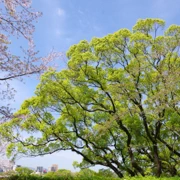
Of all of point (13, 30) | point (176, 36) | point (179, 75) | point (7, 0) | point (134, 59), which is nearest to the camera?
point (7, 0)

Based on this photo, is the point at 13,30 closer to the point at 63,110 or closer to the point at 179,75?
the point at 179,75

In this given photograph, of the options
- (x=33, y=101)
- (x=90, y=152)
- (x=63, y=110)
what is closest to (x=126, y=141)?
(x=90, y=152)

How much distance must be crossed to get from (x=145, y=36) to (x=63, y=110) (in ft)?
18.6

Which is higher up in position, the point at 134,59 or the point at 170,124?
the point at 134,59

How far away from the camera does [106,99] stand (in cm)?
1352

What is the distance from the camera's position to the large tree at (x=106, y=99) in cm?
1244

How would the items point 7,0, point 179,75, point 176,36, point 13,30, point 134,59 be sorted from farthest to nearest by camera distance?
point 134,59
point 176,36
point 179,75
point 13,30
point 7,0

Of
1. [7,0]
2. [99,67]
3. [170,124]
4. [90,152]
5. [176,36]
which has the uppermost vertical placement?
[176,36]

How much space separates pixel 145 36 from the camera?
1265 cm

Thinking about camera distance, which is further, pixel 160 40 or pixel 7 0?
pixel 160 40

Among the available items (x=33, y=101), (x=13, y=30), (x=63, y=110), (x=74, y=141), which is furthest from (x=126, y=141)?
(x=13, y=30)

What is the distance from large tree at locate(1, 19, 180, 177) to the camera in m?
12.4

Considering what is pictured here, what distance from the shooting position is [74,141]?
13086 mm

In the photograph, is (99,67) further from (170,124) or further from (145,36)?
(170,124)
